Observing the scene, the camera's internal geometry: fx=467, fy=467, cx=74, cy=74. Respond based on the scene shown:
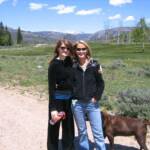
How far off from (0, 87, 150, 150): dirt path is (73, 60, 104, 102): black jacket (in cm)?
209

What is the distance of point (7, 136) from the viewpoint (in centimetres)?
957

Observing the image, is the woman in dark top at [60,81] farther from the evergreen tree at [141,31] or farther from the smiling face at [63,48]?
the evergreen tree at [141,31]

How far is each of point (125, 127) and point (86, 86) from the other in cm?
149

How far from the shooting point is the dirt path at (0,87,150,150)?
896cm

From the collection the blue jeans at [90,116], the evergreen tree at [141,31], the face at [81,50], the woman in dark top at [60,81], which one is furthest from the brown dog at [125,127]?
the evergreen tree at [141,31]

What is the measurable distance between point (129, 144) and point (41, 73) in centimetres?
1403

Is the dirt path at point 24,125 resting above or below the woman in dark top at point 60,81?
below

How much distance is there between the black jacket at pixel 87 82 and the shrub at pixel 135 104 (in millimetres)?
4013

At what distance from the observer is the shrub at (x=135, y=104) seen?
11.0 m

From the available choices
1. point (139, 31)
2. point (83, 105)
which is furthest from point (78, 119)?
point (139, 31)

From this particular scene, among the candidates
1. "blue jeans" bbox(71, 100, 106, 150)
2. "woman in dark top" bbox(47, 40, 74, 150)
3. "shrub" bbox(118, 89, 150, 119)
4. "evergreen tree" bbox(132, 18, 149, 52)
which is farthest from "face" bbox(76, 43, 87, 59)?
"evergreen tree" bbox(132, 18, 149, 52)

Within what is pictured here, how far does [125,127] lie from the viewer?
8.04 m

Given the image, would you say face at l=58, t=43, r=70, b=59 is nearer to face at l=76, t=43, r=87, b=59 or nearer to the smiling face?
the smiling face

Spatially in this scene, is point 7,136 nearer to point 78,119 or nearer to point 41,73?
point 78,119
